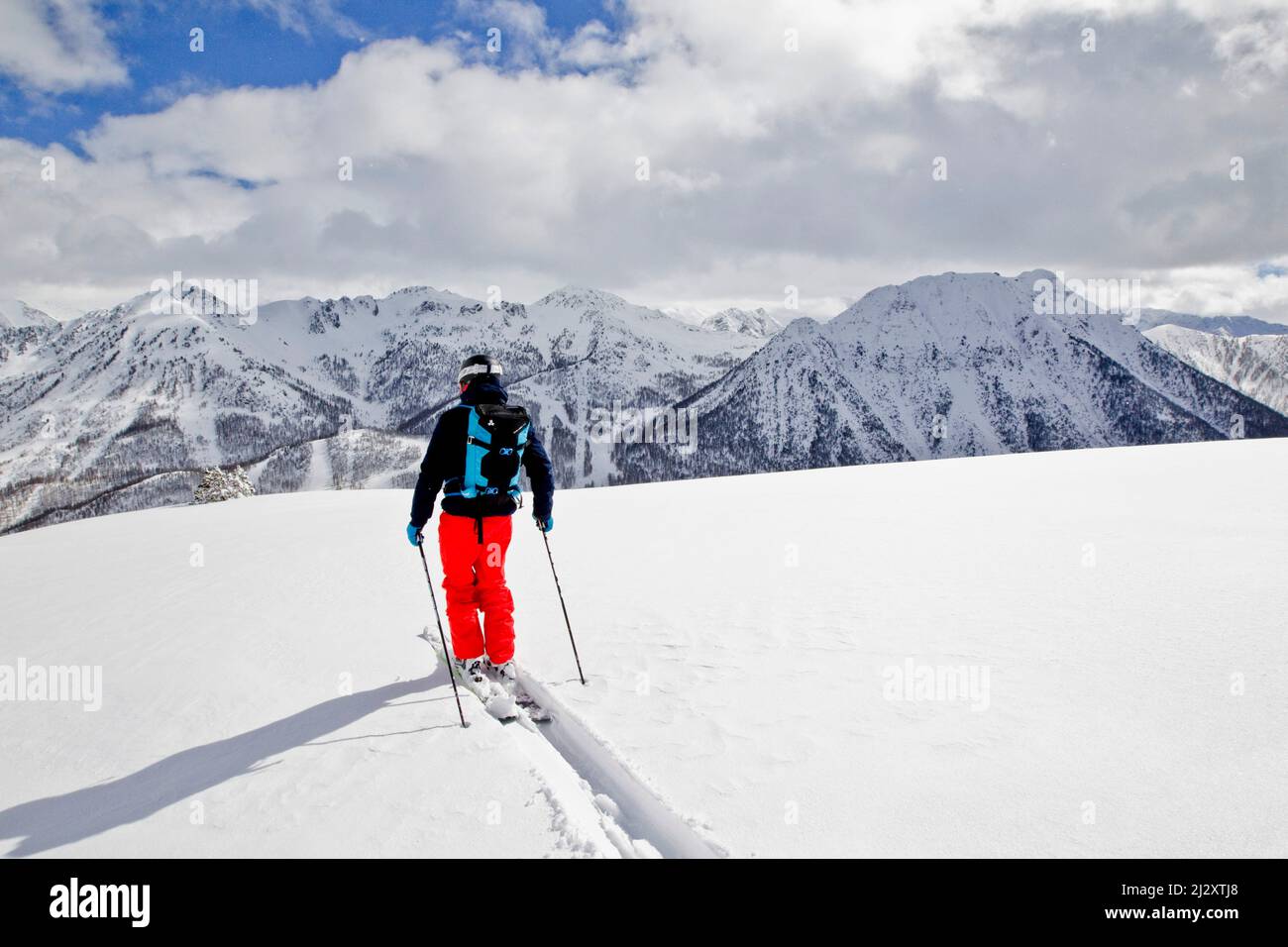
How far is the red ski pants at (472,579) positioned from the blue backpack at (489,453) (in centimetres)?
31

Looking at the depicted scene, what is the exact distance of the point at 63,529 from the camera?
810 inches

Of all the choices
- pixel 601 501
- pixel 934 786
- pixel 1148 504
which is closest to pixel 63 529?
pixel 601 501

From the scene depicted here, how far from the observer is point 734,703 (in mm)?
5367

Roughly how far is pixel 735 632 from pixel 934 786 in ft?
10.9

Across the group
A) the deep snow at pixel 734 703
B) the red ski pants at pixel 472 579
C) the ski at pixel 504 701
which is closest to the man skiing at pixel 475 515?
the red ski pants at pixel 472 579

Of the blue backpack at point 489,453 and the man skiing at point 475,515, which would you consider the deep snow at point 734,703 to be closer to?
the man skiing at point 475,515

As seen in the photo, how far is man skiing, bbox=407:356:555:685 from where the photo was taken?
21.7 feet

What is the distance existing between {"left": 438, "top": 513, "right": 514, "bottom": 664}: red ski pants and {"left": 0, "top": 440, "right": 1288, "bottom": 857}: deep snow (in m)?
0.54

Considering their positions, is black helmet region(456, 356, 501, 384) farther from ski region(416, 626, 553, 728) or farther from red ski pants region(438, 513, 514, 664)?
ski region(416, 626, 553, 728)

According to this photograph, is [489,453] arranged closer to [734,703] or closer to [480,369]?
[480,369]

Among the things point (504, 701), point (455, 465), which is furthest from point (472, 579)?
point (504, 701)

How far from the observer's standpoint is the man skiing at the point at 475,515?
6.62 meters

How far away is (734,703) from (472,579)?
306cm
